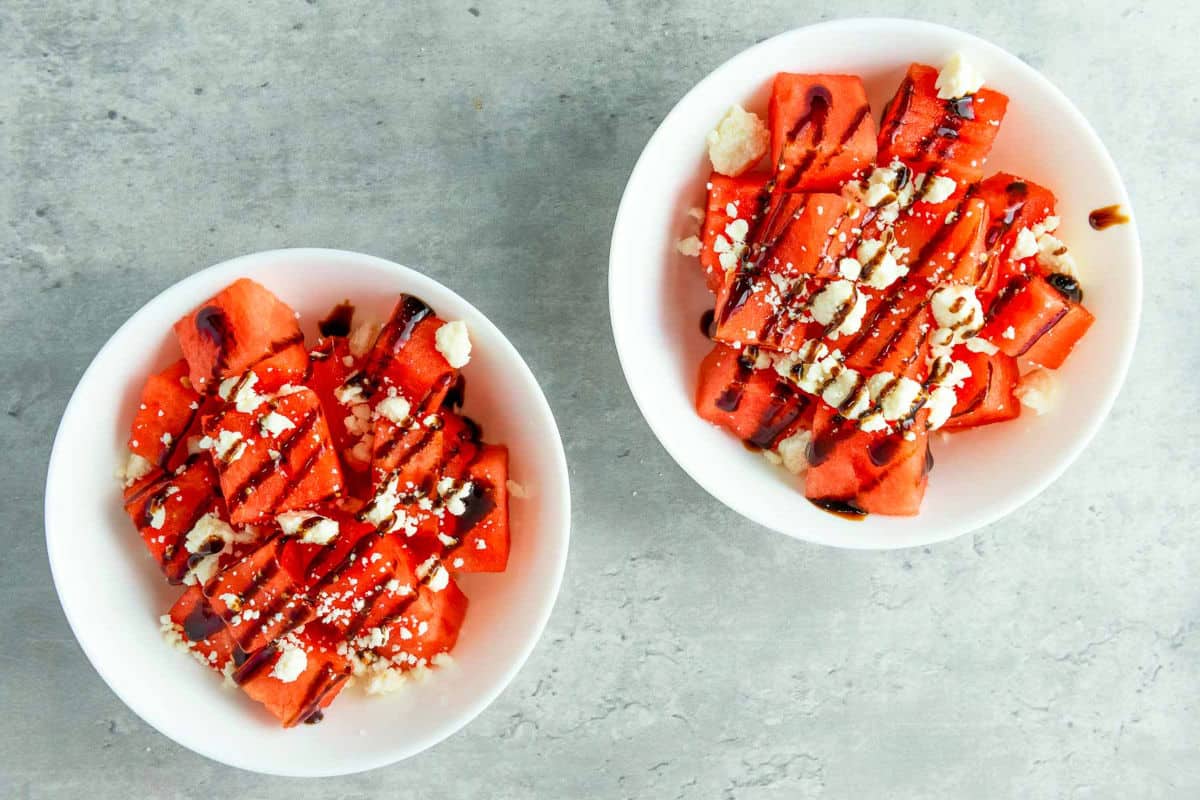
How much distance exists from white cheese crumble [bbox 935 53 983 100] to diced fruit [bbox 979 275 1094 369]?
33cm

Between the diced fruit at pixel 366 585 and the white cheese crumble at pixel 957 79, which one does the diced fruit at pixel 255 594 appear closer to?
the diced fruit at pixel 366 585

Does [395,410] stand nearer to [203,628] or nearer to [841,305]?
[203,628]

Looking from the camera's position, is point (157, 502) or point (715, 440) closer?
point (157, 502)

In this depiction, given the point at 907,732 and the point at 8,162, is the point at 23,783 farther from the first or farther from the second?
the point at 907,732

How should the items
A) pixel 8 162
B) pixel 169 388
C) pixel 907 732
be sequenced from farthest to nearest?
1. pixel 907 732
2. pixel 8 162
3. pixel 169 388

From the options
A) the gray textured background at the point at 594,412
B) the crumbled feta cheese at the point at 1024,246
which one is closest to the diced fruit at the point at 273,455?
the gray textured background at the point at 594,412

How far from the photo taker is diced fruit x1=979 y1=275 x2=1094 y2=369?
157cm

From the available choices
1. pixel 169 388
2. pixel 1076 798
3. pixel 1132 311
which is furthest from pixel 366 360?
pixel 1076 798

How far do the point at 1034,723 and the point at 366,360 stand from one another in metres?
1.58

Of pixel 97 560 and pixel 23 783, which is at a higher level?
pixel 97 560

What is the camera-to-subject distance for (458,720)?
5.28 feet

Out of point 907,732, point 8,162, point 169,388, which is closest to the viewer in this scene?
point 169,388

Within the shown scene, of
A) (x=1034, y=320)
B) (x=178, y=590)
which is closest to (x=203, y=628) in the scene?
(x=178, y=590)

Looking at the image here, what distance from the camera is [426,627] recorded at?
5.30ft
